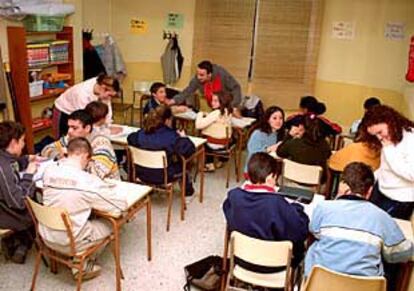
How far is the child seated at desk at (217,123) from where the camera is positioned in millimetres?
4613

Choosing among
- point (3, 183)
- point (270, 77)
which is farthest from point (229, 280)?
point (270, 77)

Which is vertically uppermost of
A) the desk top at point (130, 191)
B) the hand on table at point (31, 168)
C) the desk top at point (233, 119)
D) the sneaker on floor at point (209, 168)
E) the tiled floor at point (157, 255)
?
the desk top at point (233, 119)

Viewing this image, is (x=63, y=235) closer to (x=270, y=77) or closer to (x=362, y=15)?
(x=270, y=77)

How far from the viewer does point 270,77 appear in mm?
6234

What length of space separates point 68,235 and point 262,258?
3.64ft

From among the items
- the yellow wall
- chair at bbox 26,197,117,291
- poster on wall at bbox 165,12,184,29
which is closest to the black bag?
chair at bbox 26,197,117,291

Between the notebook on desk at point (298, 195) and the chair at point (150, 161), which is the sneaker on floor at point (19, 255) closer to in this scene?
the chair at point (150, 161)

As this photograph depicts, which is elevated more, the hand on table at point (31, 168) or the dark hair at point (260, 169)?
the dark hair at point (260, 169)

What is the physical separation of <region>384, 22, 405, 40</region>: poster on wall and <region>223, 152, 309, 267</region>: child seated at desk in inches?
157

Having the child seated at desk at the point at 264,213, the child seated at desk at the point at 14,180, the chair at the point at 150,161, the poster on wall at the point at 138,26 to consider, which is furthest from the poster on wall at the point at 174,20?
the child seated at desk at the point at 264,213

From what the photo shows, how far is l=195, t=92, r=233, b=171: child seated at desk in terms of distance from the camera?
15.1 feet

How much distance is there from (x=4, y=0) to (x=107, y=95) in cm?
149

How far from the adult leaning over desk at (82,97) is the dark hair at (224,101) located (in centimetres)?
113

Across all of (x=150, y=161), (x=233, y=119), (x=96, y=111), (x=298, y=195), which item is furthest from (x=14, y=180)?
(x=233, y=119)
